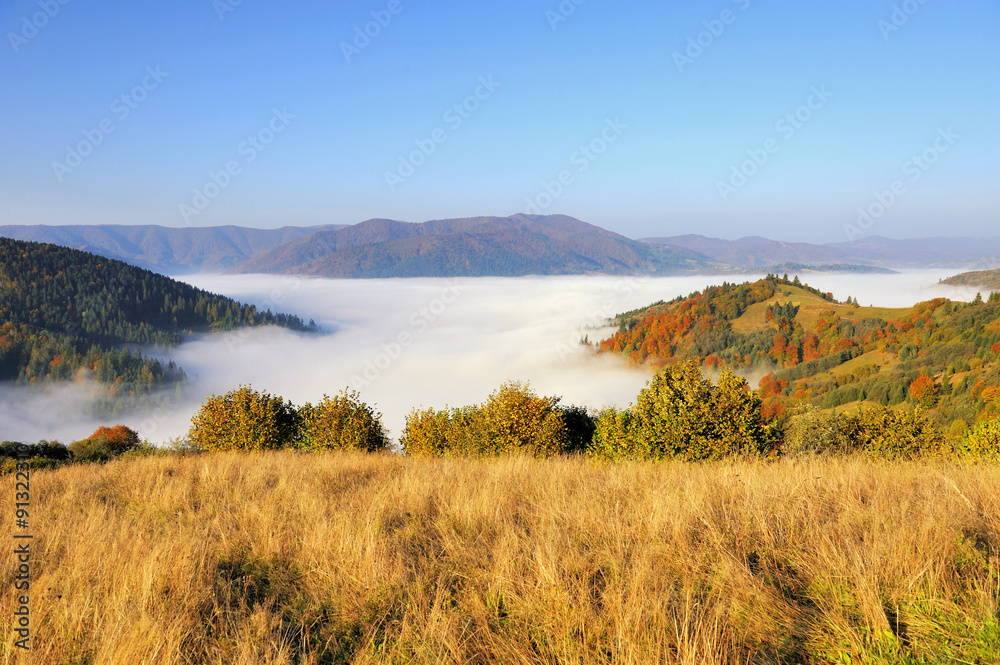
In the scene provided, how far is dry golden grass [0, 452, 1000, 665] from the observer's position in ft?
9.89

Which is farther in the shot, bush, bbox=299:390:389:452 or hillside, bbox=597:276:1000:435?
hillside, bbox=597:276:1000:435

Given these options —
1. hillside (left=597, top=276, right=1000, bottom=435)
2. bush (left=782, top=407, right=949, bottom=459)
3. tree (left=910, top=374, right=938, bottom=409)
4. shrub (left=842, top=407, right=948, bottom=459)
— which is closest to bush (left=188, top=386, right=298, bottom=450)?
bush (left=782, top=407, right=949, bottom=459)

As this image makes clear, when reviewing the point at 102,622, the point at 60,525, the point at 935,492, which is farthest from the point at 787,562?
the point at 60,525

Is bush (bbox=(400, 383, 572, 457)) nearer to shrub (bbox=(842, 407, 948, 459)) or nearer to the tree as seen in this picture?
shrub (bbox=(842, 407, 948, 459))

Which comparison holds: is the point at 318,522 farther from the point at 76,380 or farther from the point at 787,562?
the point at 76,380

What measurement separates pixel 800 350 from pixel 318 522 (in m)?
151

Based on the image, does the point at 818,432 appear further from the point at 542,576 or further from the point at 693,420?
the point at 542,576

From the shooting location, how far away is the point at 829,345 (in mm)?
130250

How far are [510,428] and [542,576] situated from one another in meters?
13.9

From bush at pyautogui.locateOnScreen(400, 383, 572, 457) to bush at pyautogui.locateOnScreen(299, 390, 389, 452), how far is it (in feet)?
7.05

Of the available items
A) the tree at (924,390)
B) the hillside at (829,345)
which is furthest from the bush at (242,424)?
the tree at (924,390)

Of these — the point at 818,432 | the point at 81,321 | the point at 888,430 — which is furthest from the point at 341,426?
the point at 81,321

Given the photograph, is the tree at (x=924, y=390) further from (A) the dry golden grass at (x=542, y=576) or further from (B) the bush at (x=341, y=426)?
(A) the dry golden grass at (x=542, y=576)

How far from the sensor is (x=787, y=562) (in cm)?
399
